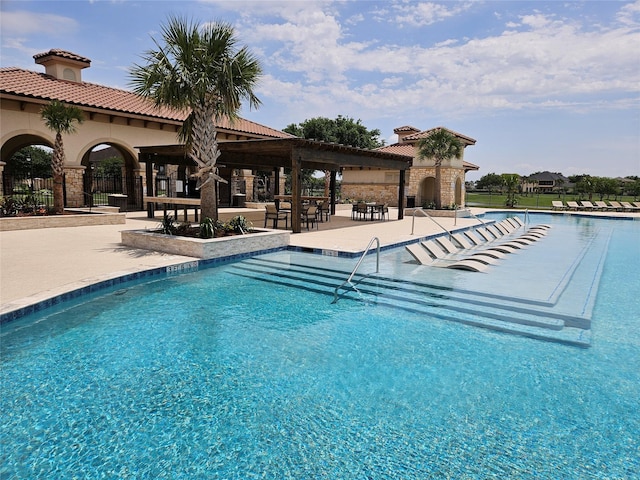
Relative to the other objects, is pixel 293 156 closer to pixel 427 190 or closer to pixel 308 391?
pixel 308 391

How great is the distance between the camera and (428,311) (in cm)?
680

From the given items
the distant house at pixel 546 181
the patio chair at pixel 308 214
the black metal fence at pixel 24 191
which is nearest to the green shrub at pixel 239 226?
the patio chair at pixel 308 214

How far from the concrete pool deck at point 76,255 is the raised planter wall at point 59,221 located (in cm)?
43

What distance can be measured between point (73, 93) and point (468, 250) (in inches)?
754

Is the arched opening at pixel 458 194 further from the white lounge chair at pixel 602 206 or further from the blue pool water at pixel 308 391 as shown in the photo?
the blue pool water at pixel 308 391

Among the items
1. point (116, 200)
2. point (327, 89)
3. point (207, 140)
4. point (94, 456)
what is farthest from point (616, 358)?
point (327, 89)

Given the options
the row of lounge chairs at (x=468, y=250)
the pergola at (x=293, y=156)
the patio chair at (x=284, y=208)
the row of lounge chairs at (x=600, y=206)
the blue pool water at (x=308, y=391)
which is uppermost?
the pergola at (x=293, y=156)

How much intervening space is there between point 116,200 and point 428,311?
19609mm

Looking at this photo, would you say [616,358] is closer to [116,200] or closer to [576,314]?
[576,314]

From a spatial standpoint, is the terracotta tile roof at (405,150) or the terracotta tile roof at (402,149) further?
the terracotta tile roof at (405,150)

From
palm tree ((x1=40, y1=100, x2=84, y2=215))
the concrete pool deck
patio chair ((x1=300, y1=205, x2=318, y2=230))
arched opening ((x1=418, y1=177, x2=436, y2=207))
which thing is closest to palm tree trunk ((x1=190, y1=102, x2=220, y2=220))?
the concrete pool deck

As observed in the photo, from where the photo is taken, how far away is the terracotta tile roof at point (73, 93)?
17.1 metres

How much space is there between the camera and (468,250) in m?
13.3

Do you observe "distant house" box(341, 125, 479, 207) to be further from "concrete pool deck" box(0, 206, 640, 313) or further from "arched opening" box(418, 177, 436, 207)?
"concrete pool deck" box(0, 206, 640, 313)
